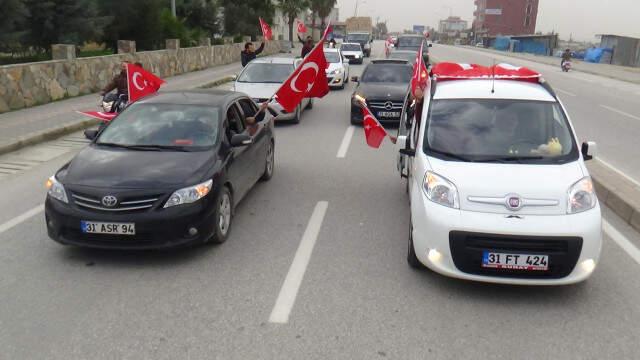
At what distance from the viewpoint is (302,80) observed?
8.30 meters

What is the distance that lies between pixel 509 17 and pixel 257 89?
153m

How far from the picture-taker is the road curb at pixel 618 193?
6844 millimetres

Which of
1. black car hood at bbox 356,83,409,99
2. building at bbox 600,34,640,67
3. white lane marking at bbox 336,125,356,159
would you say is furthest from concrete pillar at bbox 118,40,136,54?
building at bbox 600,34,640,67

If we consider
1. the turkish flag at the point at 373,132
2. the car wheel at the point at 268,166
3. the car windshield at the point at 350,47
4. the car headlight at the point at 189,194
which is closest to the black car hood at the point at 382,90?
the car wheel at the point at 268,166

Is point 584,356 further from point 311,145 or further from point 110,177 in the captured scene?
point 311,145

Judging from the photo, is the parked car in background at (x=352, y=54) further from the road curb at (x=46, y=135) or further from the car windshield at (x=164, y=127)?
the car windshield at (x=164, y=127)

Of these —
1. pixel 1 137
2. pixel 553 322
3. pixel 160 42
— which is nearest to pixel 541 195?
pixel 553 322

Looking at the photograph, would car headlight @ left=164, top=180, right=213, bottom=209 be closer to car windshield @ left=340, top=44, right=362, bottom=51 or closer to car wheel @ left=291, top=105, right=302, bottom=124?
car wheel @ left=291, top=105, right=302, bottom=124

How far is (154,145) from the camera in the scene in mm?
6246

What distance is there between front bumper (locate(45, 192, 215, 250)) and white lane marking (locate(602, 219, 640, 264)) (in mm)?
4363

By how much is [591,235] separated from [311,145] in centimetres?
731

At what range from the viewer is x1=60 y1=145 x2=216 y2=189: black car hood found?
543cm

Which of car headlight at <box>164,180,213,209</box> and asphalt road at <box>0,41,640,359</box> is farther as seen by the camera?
car headlight at <box>164,180,213,209</box>

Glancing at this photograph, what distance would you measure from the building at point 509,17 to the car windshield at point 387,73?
144235mm
